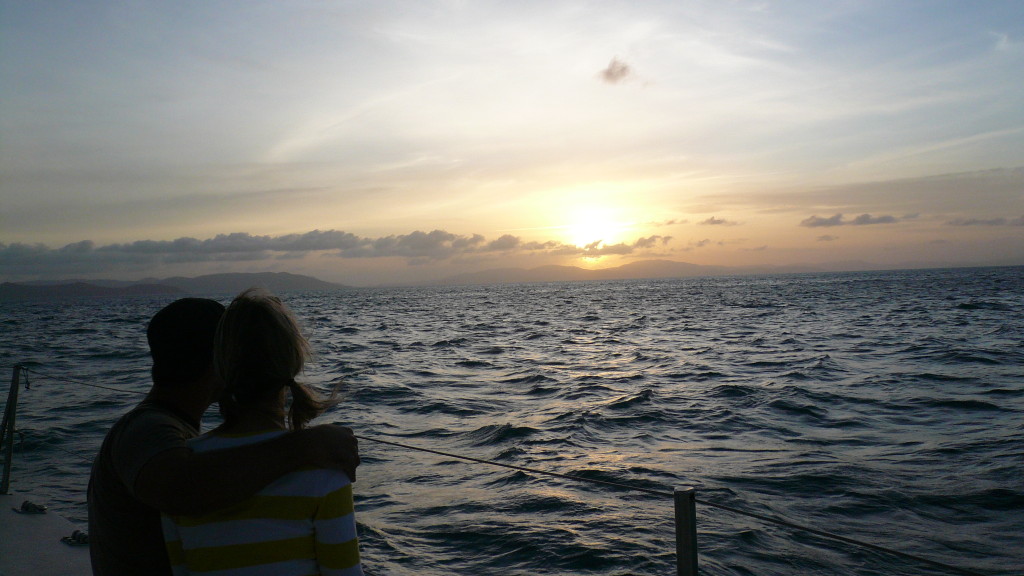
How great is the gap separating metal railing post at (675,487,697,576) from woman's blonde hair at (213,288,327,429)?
1.32m

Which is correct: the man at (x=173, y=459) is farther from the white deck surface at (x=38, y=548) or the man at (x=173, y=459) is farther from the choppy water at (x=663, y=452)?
the white deck surface at (x=38, y=548)

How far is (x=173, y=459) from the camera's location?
159 centimetres

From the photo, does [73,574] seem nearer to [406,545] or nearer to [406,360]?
[406,545]

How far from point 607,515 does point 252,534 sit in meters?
5.74

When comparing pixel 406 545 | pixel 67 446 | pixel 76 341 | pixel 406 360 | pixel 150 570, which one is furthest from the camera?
pixel 76 341

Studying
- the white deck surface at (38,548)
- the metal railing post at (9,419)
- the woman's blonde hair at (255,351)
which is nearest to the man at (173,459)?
the woman's blonde hair at (255,351)

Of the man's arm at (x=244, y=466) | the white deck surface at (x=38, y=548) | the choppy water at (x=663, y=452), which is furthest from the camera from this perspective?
the choppy water at (x=663, y=452)

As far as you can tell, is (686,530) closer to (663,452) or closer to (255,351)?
(255,351)

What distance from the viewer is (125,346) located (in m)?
27.3

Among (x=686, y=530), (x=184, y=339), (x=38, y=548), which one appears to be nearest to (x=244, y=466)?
(x=184, y=339)

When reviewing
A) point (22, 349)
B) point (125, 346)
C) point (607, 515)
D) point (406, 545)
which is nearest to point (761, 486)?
point (607, 515)

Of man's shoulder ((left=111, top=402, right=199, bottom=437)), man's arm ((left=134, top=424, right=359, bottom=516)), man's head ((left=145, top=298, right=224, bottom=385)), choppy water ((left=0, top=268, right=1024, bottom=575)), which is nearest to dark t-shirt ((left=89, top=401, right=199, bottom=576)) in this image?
man's shoulder ((left=111, top=402, right=199, bottom=437))

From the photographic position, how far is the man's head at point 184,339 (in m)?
1.94

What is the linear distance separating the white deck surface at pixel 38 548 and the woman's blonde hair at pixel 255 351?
3011mm
